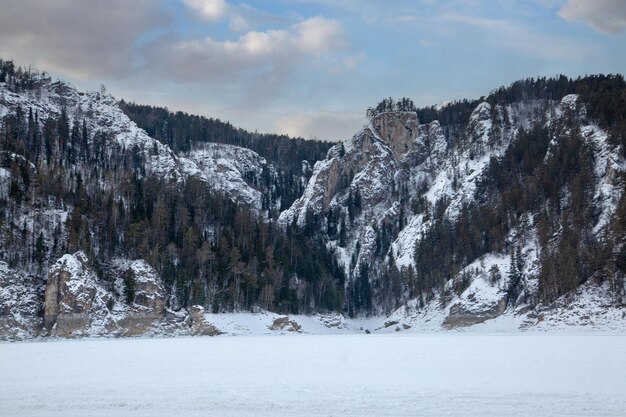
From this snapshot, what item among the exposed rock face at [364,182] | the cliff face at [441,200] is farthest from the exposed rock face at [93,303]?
the exposed rock face at [364,182]

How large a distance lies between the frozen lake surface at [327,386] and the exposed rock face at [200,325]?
50758 mm

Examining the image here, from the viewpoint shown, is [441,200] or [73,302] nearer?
[73,302]

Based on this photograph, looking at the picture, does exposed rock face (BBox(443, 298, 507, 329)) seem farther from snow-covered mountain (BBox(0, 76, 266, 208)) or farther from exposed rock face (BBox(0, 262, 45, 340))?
snow-covered mountain (BBox(0, 76, 266, 208))

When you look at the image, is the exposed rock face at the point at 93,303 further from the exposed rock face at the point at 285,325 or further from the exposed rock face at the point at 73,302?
the exposed rock face at the point at 285,325

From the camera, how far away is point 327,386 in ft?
92.0

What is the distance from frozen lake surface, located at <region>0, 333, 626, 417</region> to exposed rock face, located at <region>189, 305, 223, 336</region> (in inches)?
1998

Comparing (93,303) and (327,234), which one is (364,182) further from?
(93,303)

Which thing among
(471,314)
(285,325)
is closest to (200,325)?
(285,325)

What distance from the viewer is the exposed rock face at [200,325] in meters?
94.1

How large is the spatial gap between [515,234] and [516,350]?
73387mm

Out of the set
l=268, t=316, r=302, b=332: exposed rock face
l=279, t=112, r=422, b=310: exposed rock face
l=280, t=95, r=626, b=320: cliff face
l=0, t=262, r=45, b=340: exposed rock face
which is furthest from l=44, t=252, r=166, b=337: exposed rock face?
l=279, t=112, r=422, b=310: exposed rock face

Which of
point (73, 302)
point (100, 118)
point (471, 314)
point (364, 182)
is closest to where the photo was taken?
point (73, 302)

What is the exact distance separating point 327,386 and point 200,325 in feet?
229

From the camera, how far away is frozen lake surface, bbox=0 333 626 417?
22922 mm
